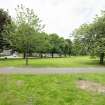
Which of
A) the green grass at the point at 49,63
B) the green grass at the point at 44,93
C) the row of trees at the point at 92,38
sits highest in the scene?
the row of trees at the point at 92,38

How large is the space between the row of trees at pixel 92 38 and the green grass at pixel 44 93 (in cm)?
2410

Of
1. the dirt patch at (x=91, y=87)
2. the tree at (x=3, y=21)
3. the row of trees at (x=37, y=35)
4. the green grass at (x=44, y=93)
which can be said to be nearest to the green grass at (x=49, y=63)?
the row of trees at (x=37, y=35)

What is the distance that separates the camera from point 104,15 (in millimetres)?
40094

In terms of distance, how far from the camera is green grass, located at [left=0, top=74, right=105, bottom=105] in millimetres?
10125

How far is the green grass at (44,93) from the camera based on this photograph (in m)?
10.1

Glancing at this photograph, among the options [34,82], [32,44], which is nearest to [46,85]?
[34,82]

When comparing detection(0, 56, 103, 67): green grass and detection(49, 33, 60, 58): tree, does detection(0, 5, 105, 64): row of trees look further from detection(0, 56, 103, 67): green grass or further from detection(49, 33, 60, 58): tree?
detection(49, 33, 60, 58): tree

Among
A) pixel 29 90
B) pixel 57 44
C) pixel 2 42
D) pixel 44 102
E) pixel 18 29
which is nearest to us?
pixel 44 102

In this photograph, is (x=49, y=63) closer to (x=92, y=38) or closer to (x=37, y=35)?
(x=37, y=35)

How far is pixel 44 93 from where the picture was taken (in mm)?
11539

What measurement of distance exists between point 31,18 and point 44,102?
79.7 ft

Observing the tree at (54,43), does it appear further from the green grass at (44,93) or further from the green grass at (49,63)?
the green grass at (44,93)

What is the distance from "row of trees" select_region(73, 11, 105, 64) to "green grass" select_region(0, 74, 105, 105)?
79.1 ft

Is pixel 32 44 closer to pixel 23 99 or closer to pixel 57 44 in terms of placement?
pixel 23 99
